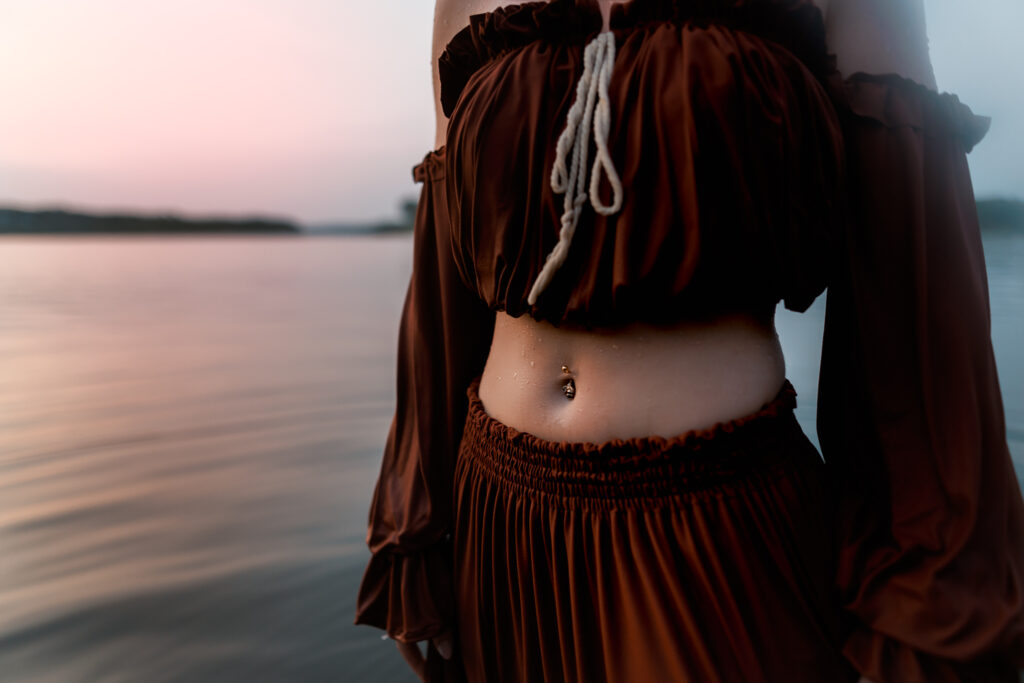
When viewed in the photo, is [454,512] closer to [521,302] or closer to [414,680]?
[521,302]

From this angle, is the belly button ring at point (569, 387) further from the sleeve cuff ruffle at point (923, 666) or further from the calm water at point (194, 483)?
the calm water at point (194, 483)

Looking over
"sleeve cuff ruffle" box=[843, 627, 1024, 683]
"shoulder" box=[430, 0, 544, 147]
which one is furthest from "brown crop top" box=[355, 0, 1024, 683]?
"shoulder" box=[430, 0, 544, 147]

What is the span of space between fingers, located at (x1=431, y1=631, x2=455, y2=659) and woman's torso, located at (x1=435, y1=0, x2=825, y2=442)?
0.31 metres

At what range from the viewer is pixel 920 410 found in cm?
55

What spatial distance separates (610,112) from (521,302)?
0.63 ft

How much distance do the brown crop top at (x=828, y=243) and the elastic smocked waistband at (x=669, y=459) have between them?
7cm

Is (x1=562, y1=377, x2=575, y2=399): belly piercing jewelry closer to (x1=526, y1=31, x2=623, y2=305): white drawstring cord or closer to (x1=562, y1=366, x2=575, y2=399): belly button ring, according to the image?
(x1=562, y1=366, x2=575, y2=399): belly button ring

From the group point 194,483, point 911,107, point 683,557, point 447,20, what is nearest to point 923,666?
point 683,557

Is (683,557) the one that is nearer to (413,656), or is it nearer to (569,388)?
(569,388)

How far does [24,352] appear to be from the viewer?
9.18 ft

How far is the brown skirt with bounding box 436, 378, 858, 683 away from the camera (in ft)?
1.80

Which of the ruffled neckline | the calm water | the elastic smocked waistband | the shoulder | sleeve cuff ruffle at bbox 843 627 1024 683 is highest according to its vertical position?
the shoulder

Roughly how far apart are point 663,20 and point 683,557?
484mm

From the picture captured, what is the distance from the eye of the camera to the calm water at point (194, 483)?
138 centimetres
